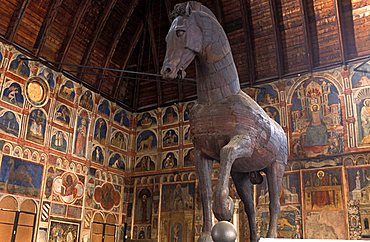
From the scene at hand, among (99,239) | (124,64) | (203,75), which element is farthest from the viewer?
(124,64)

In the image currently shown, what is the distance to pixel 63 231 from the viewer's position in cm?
1695

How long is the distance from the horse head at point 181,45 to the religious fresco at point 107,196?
14.8 meters

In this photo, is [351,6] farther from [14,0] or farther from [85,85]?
[14,0]

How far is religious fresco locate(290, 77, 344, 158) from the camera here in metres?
16.6

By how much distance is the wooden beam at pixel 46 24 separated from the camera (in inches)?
663

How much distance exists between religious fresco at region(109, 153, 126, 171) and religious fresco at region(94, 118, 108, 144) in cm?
102

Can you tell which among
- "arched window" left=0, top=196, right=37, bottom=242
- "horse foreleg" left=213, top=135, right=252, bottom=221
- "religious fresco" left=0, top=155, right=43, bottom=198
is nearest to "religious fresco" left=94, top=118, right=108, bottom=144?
"religious fresco" left=0, top=155, right=43, bottom=198

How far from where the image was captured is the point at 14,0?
1590 cm

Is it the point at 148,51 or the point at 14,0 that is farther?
the point at 148,51

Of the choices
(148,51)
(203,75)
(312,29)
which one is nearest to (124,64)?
(148,51)

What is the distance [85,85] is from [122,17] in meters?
3.80

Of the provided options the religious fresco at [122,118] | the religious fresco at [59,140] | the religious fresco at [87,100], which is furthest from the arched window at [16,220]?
the religious fresco at [122,118]

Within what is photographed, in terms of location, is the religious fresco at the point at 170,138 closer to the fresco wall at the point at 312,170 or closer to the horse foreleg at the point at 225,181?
the fresco wall at the point at 312,170

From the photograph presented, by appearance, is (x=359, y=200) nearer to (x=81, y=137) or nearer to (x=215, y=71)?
(x=215, y=71)
